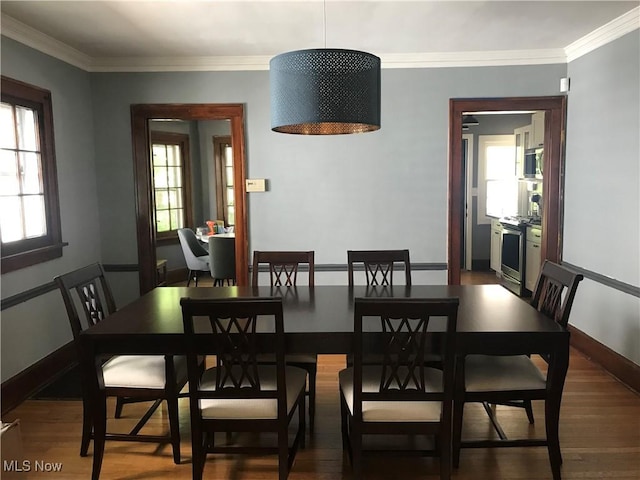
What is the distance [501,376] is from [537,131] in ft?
13.7

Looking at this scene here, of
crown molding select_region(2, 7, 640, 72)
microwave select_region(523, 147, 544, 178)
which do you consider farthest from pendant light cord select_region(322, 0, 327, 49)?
microwave select_region(523, 147, 544, 178)

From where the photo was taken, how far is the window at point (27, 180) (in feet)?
10.6

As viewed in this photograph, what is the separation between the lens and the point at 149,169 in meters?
4.40

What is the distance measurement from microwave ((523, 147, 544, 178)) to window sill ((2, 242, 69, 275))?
4.55 metres

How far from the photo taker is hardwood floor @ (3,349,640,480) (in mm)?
2430

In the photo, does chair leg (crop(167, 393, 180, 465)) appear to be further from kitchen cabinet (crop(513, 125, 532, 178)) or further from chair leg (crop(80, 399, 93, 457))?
kitchen cabinet (crop(513, 125, 532, 178))

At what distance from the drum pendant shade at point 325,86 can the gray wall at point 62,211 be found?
197 centimetres

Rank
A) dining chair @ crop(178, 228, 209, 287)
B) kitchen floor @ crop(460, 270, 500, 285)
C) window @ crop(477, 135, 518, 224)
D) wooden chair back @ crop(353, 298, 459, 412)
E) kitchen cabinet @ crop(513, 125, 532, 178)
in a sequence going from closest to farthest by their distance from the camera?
1. wooden chair back @ crop(353, 298, 459, 412)
2. kitchen cabinet @ crop(513, 125, 532, 178)
3. dining chair @ crop(178, 228, 209, 287)
4. kitchen floor @ crop(460, 270, 500, 285)
5. window @ crop(477, 135, 518, 224)

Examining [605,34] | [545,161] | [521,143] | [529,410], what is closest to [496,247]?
[521,143]

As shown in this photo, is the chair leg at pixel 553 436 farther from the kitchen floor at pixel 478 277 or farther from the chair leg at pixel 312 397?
the kitchen floor at pixel 478 277

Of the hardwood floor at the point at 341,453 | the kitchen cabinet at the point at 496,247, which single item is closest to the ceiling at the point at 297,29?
the hardwood floor at the point at 341,453

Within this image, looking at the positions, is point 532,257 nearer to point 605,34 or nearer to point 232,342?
point 605,34

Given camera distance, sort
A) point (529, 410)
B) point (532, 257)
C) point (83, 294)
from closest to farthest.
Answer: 1. point (83, 294)
2. point (529, 410)
3. point (532, 257)

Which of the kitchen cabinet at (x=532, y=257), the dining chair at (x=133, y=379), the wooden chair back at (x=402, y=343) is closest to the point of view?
the wooden chair back at (x=402, y=343)
